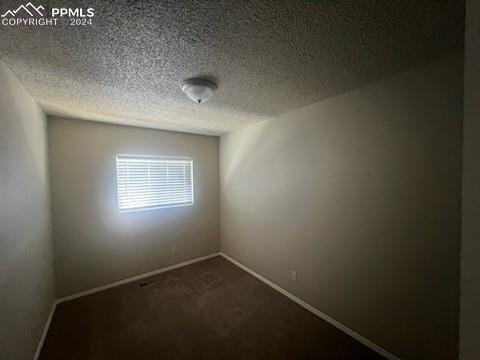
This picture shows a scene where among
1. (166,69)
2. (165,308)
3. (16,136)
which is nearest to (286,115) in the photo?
(166,69)

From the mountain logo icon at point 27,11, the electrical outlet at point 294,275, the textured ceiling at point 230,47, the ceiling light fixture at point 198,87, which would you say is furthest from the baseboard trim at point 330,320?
the mountain logo icon at point 27,11

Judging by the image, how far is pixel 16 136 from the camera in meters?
1.35

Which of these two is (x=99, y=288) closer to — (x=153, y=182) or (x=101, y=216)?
(x=101, y=216)

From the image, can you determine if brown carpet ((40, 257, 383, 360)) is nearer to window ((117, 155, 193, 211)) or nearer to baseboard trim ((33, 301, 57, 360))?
baseboard trim ((33, 301, 57, 360))

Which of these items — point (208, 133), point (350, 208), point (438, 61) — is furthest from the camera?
point (208, 133)

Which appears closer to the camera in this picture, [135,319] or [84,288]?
[135,319]

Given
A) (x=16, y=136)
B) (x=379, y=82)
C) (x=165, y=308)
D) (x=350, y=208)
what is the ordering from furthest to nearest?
1. (x=165, y=308)
2. (x=350, y=208)
3. (x=379, y=82)
4. (x=16, y=136)

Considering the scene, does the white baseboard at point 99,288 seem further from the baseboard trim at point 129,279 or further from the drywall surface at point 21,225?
the drywall surface at point 21,225

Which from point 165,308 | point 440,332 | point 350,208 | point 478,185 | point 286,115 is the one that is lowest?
point 165,308

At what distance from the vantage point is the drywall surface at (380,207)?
1.24 meters

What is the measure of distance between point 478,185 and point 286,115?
6.31ft

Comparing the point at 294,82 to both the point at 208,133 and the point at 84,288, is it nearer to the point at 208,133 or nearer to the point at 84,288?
the point at 208,133

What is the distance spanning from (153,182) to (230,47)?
2.38 metres

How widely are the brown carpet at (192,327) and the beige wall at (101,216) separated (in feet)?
1.07
